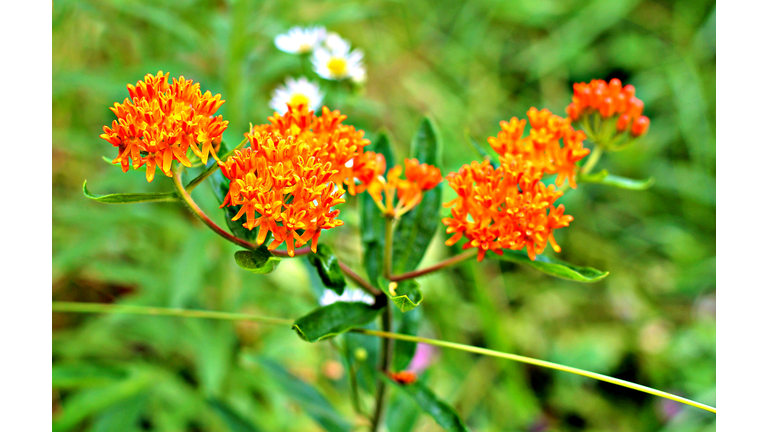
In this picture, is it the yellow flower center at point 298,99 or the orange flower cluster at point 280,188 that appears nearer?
the orange flower cluster at point 280,188

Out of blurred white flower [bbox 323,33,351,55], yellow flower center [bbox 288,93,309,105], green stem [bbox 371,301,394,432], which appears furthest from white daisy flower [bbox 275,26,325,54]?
green stem [bbox 371,301,394,432]

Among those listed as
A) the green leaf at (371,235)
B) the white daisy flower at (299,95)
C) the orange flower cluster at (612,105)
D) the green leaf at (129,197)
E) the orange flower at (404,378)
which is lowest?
the orange flower at (404,378)

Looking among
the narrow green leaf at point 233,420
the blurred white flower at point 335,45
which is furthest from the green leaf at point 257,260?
the blurred white flower at point 335,45

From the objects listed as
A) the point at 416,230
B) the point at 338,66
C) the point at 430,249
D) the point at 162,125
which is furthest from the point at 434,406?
the point at 430,249

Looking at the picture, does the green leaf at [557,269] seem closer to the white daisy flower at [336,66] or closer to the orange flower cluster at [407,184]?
the orange flower cluster at [407,184]

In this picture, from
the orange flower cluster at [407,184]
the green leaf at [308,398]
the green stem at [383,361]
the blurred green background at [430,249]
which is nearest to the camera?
the orange flower cluster at [407,184]

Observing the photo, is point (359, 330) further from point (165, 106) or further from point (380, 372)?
point (165, 106)

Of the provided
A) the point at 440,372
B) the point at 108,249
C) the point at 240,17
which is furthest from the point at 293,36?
the point at 440,372
